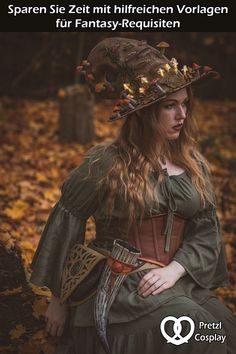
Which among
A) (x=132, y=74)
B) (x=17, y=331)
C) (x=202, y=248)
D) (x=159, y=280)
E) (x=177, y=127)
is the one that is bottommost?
(x=17, y=331)

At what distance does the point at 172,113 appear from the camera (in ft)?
9.38

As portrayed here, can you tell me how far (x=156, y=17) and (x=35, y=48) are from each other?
4964 mm

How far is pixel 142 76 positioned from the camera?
9.09 feet

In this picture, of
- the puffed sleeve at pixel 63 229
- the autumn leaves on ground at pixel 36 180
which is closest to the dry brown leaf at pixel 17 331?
the autumn leaves on ground at pixel 36 180

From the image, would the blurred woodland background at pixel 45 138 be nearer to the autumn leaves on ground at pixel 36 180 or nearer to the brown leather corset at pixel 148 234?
the autumn leaves on ground at pixel 36 180

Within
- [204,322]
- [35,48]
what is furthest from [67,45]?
[204,322]

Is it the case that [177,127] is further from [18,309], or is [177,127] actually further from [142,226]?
[18,309]

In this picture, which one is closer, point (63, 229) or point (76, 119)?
point (63, 229)

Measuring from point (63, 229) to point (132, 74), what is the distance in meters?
0.79

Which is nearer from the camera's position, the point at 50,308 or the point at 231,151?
the point at 50,308

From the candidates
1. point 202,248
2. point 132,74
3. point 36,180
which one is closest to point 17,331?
point 202,248

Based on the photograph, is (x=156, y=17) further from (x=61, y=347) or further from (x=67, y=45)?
(x=67, y=45)

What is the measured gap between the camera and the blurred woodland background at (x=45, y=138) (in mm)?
3188

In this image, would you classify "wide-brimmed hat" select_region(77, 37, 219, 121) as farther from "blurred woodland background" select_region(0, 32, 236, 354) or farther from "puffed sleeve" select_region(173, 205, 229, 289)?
"blurred woodland background" select_region(0, 32, 236, 354)
